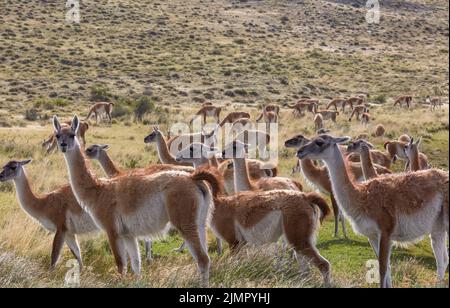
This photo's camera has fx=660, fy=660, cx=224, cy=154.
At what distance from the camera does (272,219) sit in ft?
23.9

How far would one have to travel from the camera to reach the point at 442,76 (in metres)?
49.6

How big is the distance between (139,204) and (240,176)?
299 cm

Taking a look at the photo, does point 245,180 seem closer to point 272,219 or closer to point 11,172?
point 272,219

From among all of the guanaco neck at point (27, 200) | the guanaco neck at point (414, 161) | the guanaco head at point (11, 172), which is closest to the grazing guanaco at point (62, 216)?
the guanaco neck at point (27, 200)

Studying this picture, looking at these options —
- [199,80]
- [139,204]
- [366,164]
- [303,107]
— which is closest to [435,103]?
[303,107]

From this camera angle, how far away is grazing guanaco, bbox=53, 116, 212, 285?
6.58m

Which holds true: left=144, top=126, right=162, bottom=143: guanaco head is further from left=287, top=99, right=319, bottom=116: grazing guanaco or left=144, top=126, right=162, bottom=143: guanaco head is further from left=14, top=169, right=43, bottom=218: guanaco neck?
left=287, top=99, right=319, bottom=116: grazing guanaco

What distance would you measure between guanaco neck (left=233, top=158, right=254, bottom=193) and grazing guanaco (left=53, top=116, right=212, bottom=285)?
2.64 m

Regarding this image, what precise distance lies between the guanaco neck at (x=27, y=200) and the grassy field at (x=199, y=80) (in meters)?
0.46

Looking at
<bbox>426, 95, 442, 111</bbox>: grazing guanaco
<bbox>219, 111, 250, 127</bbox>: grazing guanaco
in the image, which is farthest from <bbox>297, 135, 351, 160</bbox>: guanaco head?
<bbox>426, 95, 442, 111</bbox>: grazing guanaco

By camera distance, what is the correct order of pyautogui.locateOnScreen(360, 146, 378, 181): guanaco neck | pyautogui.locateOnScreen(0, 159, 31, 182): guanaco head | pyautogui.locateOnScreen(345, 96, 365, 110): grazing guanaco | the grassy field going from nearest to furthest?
the grassy field < pyautogui.locateOnScreen(0, 159, 31, 182): guanaco head < pyautogui.locateOnScreen(360, 146, 378, 181): guanaco neck < pyautogui.locateOnScreen(345, 96, 365, 110): grazing guanaco

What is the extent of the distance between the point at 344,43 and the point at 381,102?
20.7m

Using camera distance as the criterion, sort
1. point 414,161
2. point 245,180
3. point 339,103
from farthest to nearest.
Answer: point 339,103, point 414,161, point 245,180
